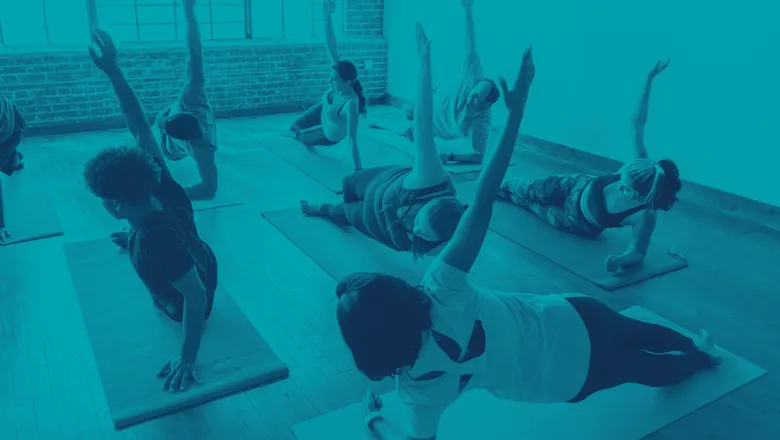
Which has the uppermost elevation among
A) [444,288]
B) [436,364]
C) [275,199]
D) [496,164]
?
[496,164]

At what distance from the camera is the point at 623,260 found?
9.93 ft

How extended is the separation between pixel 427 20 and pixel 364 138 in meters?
1.72

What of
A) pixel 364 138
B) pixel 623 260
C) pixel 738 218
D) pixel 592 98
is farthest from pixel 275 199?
pixel 738 218

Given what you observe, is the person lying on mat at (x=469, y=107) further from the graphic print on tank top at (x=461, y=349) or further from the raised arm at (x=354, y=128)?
the graphic print on tank top at (x=461, y=349)

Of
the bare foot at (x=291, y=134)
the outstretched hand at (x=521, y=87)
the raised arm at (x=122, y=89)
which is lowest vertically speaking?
the bare foot at (x=291, y=134)

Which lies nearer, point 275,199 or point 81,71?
point 275,199

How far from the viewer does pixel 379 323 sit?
1244mm

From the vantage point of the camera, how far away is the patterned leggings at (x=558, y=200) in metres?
3.45

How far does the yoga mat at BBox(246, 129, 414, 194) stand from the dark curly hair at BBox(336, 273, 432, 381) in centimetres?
292

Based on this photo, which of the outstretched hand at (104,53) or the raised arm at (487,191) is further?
A: the outstretched hand at (104,53)

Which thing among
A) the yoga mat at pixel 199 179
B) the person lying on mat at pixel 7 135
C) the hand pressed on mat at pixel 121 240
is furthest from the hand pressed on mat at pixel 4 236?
the yoga mat at pixel 199 179

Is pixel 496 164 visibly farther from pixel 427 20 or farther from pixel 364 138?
pixel 427 20

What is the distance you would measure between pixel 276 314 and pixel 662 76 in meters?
3.24

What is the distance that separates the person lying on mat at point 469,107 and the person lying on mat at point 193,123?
178 centimetres
